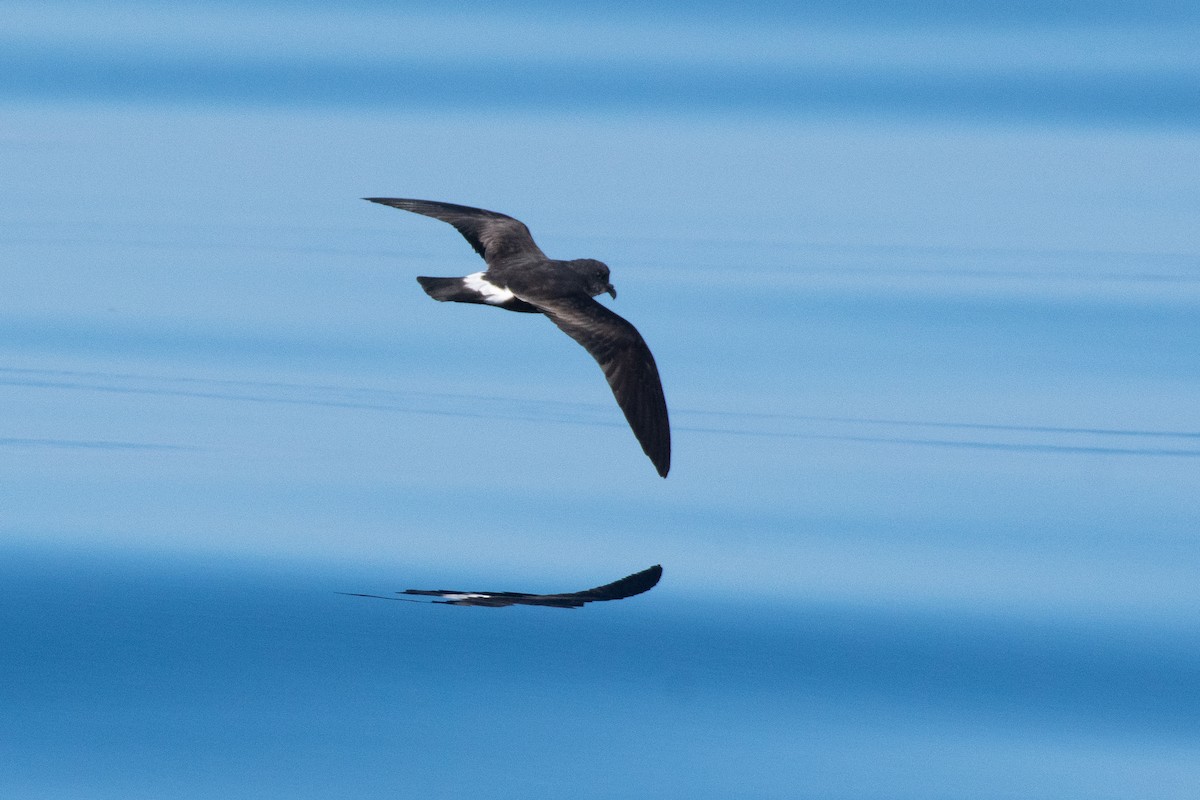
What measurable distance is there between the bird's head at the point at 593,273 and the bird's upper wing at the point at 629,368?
446 mm

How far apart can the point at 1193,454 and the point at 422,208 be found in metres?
2.68

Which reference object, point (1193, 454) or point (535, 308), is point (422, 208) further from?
point (1193, 454)

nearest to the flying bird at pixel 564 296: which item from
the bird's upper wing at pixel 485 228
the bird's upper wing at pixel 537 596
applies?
the bird's upper wing at pixel 485 228

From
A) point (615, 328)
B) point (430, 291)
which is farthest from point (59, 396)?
point (615, 328)

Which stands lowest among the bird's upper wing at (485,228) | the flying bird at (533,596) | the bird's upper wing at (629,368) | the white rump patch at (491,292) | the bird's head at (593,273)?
the flying bird at (533,596)

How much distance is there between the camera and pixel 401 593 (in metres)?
4.09

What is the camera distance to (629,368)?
200 inches

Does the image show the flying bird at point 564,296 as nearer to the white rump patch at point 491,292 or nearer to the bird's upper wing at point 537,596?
the white rump patch at point 491,292

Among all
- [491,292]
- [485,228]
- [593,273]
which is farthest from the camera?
[485,228]

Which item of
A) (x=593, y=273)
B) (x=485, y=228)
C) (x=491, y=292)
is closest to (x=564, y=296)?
(x=491, y=292)

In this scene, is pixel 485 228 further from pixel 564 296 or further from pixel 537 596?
pixel 537 596

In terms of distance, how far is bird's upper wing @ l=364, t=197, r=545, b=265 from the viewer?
6070mm

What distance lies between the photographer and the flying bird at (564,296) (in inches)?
198

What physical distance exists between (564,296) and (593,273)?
1.23 feet
